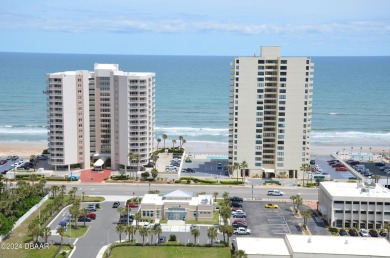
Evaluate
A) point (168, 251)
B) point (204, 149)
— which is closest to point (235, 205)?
point (168, 251)

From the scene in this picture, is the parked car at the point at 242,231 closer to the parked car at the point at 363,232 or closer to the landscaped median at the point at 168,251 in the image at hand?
the landscaped median at the point at 168,251

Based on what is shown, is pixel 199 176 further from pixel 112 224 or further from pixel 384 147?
pixel 384 147

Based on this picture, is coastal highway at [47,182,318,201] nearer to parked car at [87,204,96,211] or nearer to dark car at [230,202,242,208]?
dark car at [230,202,242,208]

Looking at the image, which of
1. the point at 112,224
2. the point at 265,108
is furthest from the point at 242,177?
the point at 112,224

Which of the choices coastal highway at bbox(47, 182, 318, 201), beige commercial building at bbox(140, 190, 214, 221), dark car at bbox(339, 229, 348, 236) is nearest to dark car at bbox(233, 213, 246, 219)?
beige commercial building at bbox(140, 190, 214, 221)

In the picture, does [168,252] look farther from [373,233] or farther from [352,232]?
[373,233]

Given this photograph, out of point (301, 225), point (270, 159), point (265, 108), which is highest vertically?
point (265, 108)
